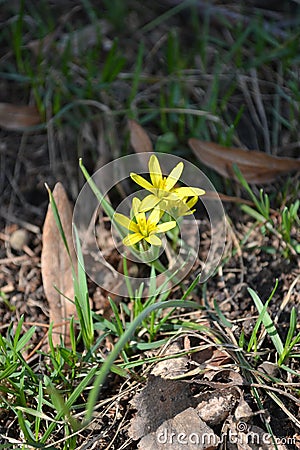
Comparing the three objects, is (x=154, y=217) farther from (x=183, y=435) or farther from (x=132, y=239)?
(x=183, y=435)

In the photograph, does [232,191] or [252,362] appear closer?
[252,362]

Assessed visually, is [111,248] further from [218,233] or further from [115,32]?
[115,32]

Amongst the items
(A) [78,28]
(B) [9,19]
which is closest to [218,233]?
(A) [78,28]

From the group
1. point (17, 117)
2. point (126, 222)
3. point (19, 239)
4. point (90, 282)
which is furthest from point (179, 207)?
point (17, 117)

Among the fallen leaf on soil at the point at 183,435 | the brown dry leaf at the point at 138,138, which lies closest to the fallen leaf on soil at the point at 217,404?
the fallen leaf on soil at the point at 183,435

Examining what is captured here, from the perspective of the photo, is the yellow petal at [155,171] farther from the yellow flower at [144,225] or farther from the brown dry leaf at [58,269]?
the brown dry leaf at [58,269]

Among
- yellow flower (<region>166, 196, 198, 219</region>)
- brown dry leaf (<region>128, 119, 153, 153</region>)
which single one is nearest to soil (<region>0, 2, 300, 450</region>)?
brown dry leaf (<region>128, 119, 153, 153</region>)

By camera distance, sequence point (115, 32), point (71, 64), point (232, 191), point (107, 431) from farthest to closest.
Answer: point (115, 32) < point (71, 64) < point (232, 191) < point (107, 431)
